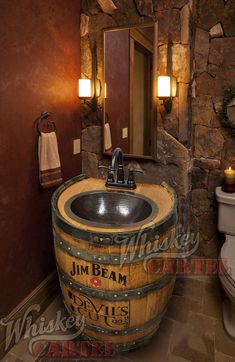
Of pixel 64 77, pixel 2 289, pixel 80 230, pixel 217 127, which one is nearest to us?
pixel 80 230

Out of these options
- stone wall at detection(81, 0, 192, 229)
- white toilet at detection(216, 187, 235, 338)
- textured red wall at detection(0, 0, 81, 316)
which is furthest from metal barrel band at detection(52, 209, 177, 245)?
stone wall at detection(81, 0, 192, 229)

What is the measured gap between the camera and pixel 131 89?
1.83 meters

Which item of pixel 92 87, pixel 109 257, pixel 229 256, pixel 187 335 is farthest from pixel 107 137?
pixel 187 335

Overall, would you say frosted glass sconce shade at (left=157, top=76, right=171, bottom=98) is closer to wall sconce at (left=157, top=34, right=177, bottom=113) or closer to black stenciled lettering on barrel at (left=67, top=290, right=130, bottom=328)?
wall sconce at (left=157, top=34, right=177, bottom=113)

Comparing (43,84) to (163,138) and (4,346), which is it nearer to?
(163,138)

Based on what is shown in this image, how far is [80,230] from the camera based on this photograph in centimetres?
121

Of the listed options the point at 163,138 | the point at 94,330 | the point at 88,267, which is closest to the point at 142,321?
the point at 94,330

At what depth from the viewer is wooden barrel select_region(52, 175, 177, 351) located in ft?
3.86

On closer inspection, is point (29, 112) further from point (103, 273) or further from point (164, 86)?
point (103, 273)

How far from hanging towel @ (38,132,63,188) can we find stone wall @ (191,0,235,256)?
103cm

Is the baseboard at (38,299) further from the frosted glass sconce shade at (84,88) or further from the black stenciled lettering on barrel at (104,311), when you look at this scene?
the frosted glass sconce shade at (84,88)

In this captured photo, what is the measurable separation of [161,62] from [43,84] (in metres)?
0.75

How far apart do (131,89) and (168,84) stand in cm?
29

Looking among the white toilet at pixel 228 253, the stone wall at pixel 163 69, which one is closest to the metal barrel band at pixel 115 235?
the white toilet at pixel 228 253
